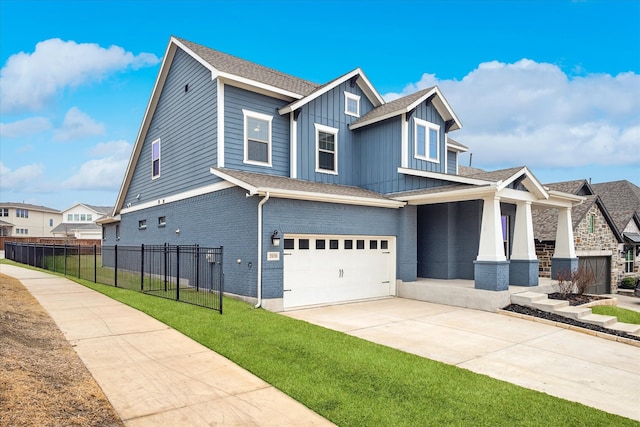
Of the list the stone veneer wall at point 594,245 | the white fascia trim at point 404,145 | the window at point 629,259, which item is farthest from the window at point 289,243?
the window at point 629,259

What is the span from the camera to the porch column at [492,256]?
461 inches

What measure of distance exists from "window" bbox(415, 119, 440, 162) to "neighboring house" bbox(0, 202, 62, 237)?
6712 cm

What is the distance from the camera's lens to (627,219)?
2417 centimetres

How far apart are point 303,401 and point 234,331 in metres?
3.50

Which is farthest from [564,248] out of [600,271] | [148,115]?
[148,115]

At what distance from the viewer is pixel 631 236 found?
77.8 ft

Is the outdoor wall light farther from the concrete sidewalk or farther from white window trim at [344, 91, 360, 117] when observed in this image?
white window trim at [344, 91, 360, 117]

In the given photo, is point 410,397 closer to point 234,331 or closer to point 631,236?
point 234,331

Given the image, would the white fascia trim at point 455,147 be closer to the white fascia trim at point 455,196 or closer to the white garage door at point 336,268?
the white fascia trim at point 455,196

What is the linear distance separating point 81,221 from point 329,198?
67.2 m

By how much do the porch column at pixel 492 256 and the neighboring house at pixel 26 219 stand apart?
7008 cm

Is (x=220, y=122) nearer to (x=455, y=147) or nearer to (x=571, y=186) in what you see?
(x=455, y=147)

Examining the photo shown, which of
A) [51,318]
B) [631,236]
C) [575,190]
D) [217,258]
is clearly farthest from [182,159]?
[631,236]

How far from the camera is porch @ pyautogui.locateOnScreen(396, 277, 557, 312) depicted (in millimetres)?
11703
